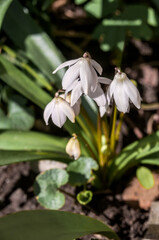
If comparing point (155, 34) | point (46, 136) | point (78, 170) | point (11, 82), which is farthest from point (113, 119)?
point (155, 34)

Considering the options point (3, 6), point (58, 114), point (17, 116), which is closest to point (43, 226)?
point (58, 114)

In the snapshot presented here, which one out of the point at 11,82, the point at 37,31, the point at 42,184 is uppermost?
the point at 37,31

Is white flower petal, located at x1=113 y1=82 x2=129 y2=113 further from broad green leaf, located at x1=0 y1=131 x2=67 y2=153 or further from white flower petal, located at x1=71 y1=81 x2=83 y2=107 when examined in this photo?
broad green leaf, located at x1=0 y1=131 x2=67 y2=153

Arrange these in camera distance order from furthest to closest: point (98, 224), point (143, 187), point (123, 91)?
point (143, 187) < point (98, 224) < point (123, 91)

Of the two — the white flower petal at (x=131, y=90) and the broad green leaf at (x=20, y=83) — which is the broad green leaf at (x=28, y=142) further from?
the white flower petal at (x=131, y=90)

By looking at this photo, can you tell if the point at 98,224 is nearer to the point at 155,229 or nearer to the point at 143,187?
the point at 155,229

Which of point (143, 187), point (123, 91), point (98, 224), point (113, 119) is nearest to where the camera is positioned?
point (123, 91)

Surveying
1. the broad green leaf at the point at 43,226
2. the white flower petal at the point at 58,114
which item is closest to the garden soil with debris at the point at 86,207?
the broad green leaf at the point at 43,226
